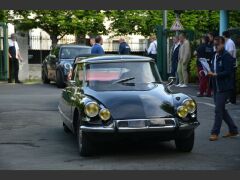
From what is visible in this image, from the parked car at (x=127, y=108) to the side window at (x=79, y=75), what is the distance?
0.13 metres

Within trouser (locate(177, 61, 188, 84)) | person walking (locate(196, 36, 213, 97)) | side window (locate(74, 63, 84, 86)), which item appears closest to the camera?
side window (locate(74, 63, 84, 86))

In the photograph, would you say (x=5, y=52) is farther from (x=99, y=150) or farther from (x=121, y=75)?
(x=99, y=150)

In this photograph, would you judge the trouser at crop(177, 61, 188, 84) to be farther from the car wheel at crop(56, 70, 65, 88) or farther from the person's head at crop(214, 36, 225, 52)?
the person's head at crop(214, 36, 225, 52)

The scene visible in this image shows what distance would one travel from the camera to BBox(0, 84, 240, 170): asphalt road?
834cm

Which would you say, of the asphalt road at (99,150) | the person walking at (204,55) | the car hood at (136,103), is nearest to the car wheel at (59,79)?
the person walking at (204,55)

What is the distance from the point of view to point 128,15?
103ft

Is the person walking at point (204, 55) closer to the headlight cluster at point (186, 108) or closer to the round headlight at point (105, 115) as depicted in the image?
the headlight cluster at point (186, 108)

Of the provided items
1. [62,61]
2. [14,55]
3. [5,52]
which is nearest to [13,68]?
[14,55]

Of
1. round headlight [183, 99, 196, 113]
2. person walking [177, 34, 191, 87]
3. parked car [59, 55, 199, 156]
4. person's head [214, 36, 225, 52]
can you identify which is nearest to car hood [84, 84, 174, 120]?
parked car [59, 55, 199, 156]

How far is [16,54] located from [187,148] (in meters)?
15.1

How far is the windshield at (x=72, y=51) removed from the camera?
21.3 m

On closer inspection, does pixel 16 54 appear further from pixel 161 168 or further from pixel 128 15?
pixel 161 168

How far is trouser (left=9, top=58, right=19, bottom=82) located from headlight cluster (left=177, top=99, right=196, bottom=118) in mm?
15011

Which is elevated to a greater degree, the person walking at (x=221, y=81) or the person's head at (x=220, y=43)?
the person's head at (x=220, y=43)
